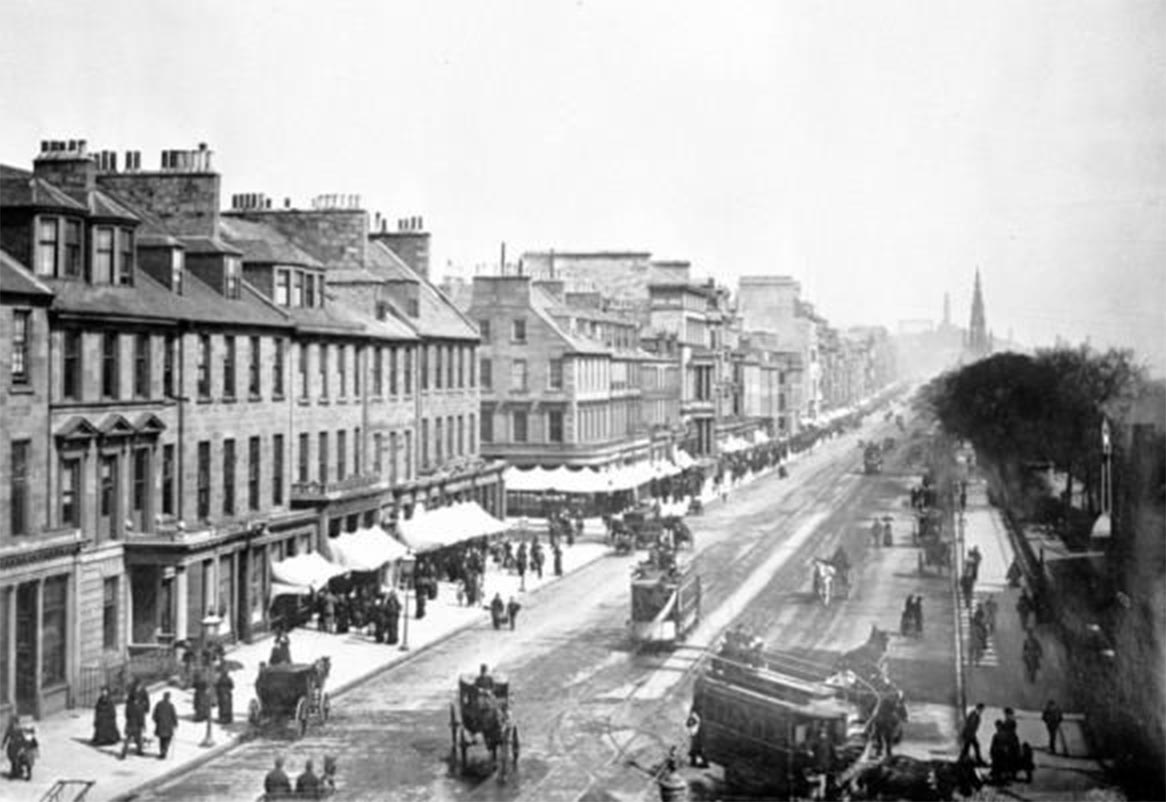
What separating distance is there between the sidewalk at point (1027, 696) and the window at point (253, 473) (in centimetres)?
1713

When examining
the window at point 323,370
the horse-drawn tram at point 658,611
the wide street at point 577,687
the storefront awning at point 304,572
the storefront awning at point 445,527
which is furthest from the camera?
the storefront awning at point 445,527

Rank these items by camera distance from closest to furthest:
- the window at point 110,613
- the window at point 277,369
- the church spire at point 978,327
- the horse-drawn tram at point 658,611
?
the church spire at point 978,327
the window at point 110,613
the horse-drawn tram at point 658,611
the window at point 277,369

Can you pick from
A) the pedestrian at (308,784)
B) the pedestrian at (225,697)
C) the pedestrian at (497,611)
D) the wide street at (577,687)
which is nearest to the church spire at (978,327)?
the wide street at (577,687)

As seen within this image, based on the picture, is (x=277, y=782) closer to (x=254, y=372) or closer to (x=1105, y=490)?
(x=254, y=372)

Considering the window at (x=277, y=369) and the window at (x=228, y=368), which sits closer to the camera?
the window at (x=228, y=368)

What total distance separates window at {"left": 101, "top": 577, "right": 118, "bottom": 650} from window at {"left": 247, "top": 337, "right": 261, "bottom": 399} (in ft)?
23.9

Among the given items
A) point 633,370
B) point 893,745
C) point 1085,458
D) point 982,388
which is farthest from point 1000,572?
point 633,370

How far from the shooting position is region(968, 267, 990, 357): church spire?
28400mm

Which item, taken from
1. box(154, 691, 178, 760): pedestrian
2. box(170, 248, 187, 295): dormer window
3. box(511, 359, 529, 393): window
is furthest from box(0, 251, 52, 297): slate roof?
box(511, 359, 529, 393): window

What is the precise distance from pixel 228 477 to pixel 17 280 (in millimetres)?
10204

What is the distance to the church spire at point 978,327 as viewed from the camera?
28400 millimetres

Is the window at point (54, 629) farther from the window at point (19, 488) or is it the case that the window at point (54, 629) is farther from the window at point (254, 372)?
the window at point (254, 372)

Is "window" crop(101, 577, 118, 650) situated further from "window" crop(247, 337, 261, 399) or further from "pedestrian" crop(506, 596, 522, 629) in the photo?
"pedestrian" crop(506, 596, 522, 629)

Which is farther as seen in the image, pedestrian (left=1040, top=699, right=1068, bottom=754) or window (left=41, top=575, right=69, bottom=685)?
window (left=41, top=575, right=69, bottom=685)
